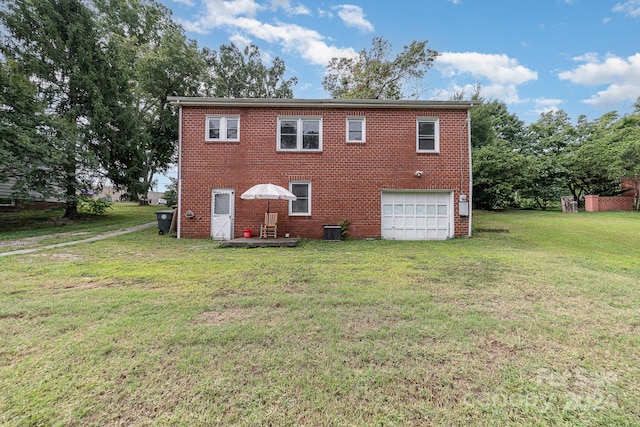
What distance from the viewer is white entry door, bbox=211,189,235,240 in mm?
10758

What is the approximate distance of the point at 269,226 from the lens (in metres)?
10.4

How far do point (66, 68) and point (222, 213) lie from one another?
1285 centimetres

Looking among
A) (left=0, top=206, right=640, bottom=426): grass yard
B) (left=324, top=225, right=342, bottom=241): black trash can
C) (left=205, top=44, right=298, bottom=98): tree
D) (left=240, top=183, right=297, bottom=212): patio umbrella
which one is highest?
(left=205, top=44, right=298, bottom=98): tree

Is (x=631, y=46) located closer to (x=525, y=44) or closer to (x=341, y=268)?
(x=525, y=44)

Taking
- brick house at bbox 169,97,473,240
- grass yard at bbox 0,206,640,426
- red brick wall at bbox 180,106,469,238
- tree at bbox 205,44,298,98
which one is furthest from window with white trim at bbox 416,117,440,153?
tree at bbox 205,44,298,98

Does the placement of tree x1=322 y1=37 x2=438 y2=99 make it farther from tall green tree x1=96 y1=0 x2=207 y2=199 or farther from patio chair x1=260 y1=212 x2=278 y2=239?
patio chair x1=260 y1=212 x2=278 y2=239

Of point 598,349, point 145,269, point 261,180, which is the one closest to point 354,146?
point 261,180

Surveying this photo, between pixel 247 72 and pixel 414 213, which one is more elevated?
pixel 247 72

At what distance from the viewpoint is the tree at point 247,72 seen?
97.2 ft

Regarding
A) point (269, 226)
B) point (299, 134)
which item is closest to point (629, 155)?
point (299, 134)

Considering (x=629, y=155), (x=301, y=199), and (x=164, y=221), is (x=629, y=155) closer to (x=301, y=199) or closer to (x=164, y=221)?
(x=301, y=199)

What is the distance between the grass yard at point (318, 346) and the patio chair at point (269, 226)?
4417mm

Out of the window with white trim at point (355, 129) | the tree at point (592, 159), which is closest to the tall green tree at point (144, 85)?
the window with white trim at point (355, 129)

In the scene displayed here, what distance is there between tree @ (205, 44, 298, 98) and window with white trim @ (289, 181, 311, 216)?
22.8 m
